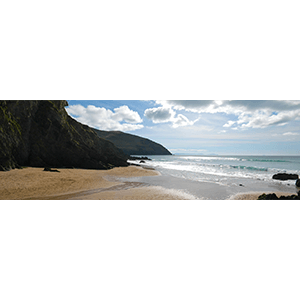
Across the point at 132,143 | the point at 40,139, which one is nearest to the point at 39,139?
the point at 40,139

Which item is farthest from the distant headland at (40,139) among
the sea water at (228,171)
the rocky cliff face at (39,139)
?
the sea water at (228,171)

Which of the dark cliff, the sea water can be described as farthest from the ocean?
the dark cliff

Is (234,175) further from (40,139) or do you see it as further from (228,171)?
(40,139)

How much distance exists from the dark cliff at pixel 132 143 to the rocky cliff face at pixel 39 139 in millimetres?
79665

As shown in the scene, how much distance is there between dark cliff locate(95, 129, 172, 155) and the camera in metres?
102

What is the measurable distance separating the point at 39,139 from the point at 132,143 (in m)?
91.4

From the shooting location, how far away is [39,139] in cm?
1495
